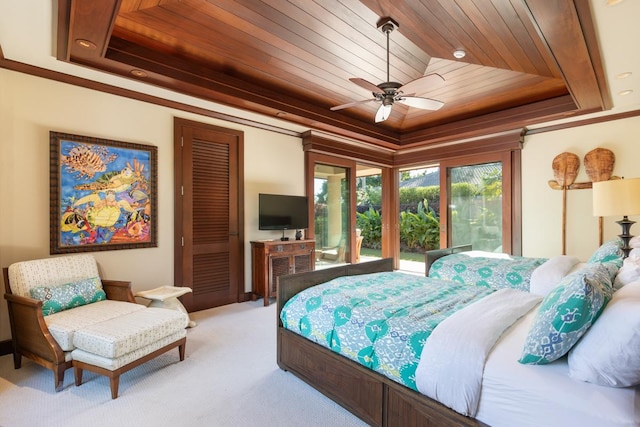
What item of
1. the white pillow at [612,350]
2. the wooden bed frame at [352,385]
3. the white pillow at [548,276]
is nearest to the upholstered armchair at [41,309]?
the wooden bed frame at [352,385]

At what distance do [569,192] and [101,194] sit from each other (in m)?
6.09

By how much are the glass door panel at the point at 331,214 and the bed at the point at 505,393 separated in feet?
11.4

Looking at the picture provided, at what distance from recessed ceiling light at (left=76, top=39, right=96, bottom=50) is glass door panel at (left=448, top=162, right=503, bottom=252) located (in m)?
5.43

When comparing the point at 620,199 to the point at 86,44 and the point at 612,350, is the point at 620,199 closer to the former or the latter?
the point at 612,350

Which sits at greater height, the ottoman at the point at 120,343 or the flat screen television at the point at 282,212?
the flat screen television at the point at 282,212

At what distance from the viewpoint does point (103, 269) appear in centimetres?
338

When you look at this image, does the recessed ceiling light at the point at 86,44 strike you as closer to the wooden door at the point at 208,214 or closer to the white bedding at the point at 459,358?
the wooden door at the point at 208,214

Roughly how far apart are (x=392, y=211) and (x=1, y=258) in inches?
234

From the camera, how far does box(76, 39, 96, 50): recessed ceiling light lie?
97.8 inches

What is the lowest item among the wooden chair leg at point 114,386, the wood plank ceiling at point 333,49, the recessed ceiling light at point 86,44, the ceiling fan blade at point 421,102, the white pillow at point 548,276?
the wooden chair leg at point 114,386

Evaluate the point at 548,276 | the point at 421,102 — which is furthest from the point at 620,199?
the point at 421,102

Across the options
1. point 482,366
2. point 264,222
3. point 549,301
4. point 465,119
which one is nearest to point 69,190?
point 264,222

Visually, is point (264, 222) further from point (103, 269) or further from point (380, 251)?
point (380, 251)

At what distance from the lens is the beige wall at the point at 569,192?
162 inches
